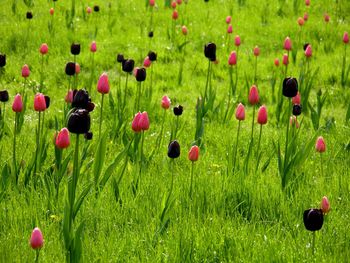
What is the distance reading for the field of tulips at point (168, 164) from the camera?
3.23 meters

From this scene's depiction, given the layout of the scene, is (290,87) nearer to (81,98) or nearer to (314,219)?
(314,219)

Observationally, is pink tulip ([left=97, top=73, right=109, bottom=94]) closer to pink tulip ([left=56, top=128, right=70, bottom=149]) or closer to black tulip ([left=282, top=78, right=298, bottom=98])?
pink tulip ([left=56, top=128, right=70, bottom=149])

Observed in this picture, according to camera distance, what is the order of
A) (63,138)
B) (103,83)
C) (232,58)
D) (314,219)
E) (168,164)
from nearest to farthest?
(314,219) → (63,138) → (103,83) → (168,164) → (232,58)

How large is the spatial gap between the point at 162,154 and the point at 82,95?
1.68 meters

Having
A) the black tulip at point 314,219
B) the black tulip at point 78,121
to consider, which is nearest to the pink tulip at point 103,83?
the black tulip at point 78,121

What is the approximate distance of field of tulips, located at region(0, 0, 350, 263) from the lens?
323cm

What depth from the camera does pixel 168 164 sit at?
14.6ft

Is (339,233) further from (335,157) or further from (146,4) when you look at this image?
(146,4)

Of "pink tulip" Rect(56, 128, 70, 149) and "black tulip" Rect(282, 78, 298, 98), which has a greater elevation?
"black tulip" Rect(282, 78, 298, 98)

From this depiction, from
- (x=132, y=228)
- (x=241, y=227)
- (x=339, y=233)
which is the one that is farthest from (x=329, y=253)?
(x=132, y=228)

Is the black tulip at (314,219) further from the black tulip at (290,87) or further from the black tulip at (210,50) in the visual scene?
the black tulip at (210,50)

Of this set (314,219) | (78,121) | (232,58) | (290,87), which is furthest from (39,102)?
(232,58)

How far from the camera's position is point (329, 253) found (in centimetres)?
321

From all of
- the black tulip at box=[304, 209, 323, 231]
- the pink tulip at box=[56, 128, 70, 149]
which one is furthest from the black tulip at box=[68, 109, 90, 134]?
the black tulip at box=[304, 209, 323, 231]
